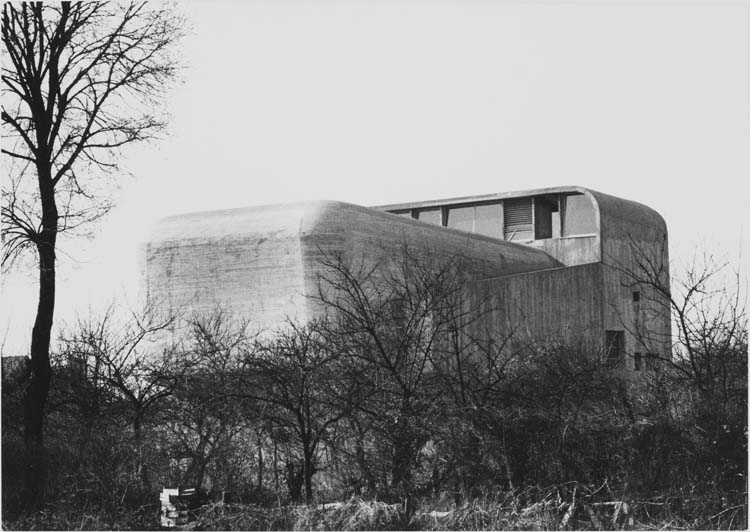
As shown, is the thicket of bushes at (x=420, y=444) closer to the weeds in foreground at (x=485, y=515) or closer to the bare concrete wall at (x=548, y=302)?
the weeds in foreground at (x=485, y=515)

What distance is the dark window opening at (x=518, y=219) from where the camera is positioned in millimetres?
35281

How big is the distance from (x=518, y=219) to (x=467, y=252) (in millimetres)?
8115

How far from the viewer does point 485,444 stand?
43.3 ft

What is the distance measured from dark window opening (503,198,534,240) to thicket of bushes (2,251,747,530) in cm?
1939

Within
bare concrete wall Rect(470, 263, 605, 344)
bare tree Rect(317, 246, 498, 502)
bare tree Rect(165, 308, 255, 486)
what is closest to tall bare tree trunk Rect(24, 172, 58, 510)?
bare tree Rect(165, 308, 255, 486)

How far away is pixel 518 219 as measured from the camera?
35625mm

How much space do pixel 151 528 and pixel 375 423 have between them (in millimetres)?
3073

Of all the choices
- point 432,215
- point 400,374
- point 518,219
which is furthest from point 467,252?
point 400,374

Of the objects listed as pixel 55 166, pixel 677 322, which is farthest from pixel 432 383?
pixel 55 166

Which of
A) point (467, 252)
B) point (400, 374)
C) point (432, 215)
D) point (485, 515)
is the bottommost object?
point (485, 515)

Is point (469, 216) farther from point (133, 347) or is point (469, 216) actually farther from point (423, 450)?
point (423, 450)

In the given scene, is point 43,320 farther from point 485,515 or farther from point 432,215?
point 432,215

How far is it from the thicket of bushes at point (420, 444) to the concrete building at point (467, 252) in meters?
3.76

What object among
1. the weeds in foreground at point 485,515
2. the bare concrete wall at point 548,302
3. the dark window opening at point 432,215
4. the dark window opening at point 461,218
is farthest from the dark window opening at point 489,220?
the weeds in foreground at point 485,515
